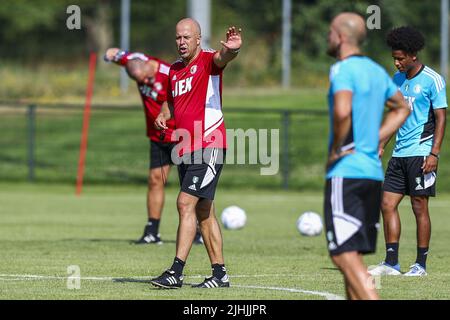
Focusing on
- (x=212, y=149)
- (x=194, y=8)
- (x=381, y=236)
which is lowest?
(x=381, y=236)

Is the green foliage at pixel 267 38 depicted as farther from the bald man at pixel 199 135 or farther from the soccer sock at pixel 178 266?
the soccer sock at pixel 178 266

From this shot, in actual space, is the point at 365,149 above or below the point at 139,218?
above

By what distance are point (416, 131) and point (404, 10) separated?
Result: 74.5 ft

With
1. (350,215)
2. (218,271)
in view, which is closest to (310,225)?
(218,271)

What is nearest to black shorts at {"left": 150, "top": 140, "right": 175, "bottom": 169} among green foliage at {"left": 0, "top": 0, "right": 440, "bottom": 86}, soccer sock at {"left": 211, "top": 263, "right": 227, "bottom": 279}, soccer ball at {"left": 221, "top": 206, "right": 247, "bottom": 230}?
soccer ball at {"left": 221, "top": 206, "right": 247, "bottom": 230}

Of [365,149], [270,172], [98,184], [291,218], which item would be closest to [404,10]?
[270,172]

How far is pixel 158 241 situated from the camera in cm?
1522

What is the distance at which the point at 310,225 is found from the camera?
1619 cm

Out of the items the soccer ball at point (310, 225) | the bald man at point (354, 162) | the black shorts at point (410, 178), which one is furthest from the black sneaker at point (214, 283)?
the soccer ball at point (310, 225)

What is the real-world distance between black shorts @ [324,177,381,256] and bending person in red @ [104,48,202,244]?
681 cm

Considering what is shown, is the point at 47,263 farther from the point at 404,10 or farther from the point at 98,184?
the point at 404,10

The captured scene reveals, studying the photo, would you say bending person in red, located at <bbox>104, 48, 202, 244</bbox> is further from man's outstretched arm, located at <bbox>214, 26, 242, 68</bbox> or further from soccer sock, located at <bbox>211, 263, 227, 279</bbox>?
man's outstretched arm, located at <bbox>214, 26, 242, 68</bbox>

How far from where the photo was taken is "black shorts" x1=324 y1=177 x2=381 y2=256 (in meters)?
7.97

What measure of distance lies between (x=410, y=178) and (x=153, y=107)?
4.47 m
